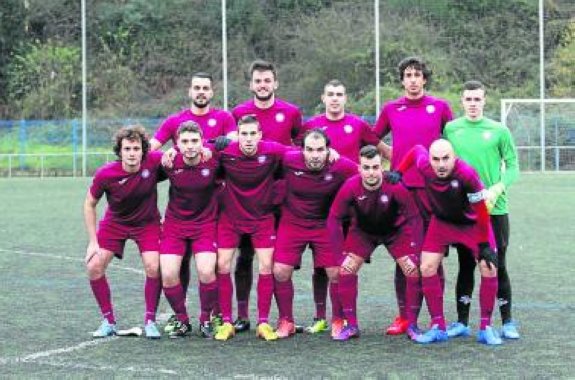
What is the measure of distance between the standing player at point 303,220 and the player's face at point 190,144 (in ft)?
2.08

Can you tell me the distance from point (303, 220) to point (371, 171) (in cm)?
70

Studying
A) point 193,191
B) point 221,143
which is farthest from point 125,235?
point 221,143

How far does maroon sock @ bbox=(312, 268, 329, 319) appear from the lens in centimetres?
767

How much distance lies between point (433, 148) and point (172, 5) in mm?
31995

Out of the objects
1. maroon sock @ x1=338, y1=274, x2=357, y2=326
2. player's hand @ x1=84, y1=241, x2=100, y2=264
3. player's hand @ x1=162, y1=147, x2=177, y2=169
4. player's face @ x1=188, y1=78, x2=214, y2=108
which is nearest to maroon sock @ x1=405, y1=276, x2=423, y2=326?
maroon sock @ x1=338, y1=274, x2=357, y2=326

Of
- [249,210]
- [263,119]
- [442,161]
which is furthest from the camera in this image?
[263,119]

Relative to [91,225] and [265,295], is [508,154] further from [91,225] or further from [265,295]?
[91,225]

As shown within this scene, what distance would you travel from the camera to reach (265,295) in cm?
743

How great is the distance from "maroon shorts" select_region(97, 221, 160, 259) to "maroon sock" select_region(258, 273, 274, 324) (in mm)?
782

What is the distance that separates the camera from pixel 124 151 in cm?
733

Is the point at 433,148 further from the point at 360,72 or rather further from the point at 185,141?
the point at 360,72

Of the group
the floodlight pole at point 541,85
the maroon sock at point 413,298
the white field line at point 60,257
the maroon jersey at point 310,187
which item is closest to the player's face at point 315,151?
the maroon jersey at point 310,187

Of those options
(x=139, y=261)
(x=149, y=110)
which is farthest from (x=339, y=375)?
(x=149, y=110)

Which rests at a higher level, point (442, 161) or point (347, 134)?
point (347, 134)
